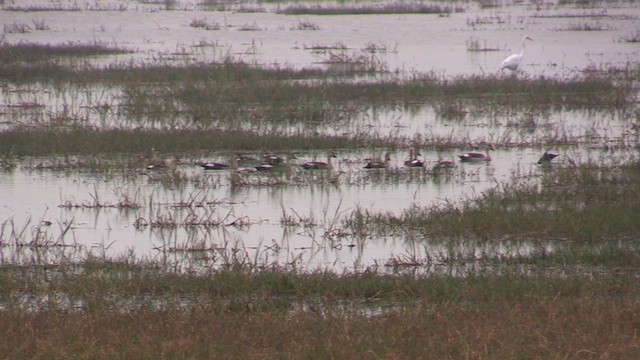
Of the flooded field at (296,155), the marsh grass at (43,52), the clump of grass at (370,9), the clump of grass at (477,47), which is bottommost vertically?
the flooded field at (296,155)

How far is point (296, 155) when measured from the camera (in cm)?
1551

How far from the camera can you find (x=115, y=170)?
47.4 feet

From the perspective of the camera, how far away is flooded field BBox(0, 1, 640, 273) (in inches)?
424

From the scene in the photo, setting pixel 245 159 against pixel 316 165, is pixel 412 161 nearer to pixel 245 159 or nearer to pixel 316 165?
pixel 316 165

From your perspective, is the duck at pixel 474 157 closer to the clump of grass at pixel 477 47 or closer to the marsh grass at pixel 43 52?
the marsh grass at pixel 43 52

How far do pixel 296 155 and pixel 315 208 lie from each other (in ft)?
10.3

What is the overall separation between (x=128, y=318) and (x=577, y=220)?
478cm

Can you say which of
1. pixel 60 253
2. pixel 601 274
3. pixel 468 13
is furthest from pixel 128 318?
pixel 468 13

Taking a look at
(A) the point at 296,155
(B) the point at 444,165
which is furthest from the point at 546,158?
(A) the point at 296,155

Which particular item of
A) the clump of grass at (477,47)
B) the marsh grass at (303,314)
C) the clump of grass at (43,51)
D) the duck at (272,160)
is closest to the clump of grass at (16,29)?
the clump of grass at (43,51)

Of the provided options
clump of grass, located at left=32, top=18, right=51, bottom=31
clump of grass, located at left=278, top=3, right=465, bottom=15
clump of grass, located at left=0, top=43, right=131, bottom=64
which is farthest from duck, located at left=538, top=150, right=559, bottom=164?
clump of grass, located at left=278, top=3, right=465, bottom=15

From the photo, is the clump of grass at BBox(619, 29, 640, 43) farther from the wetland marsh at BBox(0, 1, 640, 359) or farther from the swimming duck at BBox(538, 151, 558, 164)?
the swimming duck at BBox(538, 151, 558, 164)

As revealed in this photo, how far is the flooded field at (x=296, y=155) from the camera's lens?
10.8 meters

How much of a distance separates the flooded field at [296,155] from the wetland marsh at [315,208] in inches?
2.1
